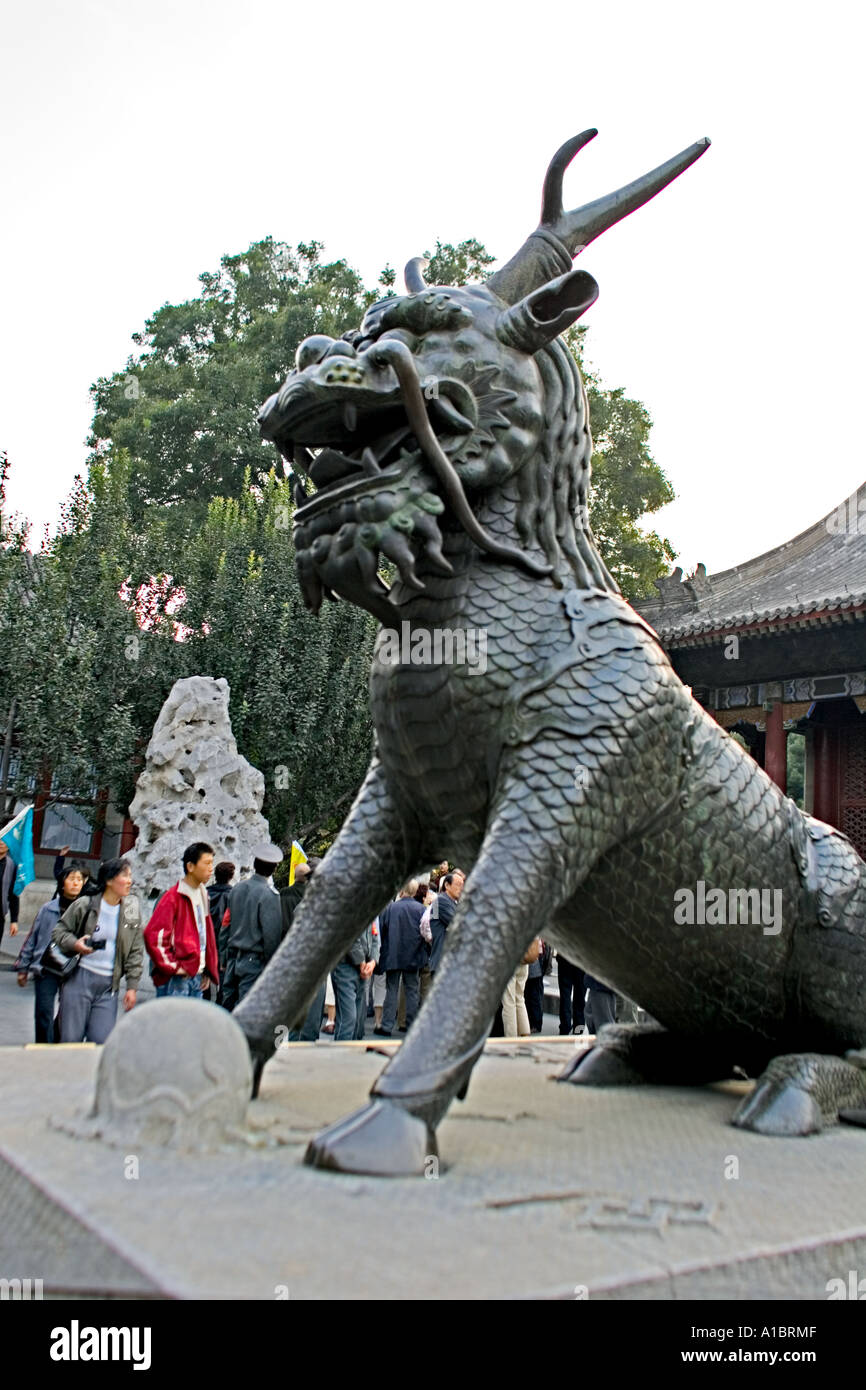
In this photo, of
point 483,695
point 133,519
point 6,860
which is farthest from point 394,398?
point 133,519

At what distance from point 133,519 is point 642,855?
18975mm

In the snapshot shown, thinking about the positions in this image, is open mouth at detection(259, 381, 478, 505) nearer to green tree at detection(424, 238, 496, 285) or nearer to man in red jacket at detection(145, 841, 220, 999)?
man in red jacket at detection(145, 841, 220, 999)

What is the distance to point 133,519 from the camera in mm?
20641

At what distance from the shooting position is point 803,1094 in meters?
2.97

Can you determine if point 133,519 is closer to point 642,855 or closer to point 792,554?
point 792,554

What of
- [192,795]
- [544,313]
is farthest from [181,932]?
[192,795]

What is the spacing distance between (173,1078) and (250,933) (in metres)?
4.50

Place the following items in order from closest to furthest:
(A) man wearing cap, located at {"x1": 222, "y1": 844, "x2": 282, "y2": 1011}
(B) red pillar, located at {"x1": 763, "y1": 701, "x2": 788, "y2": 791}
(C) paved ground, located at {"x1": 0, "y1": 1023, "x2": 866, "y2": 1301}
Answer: (C) paved ground, located at {"x1": 0, "y1": 1023, "x2": 866, "y2": 1301} < (A) man wearing cap, located at {"x1": 222, "y1": 844, "x2": 282, "y2": 1011} < (B) red pillar, located at {"x1": 763, "y1": 701, "x2": 788, "y2": 791}

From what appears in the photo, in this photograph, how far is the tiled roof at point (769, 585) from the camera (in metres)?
15.3

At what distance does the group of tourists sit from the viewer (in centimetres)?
577

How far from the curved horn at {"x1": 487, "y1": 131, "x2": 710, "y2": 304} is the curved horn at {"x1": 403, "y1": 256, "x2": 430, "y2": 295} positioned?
7.7 inches

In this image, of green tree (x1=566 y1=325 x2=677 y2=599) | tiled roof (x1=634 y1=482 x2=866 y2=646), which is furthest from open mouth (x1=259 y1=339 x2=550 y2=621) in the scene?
green tree (x1=566 y1=325 x2=677 y2=599)

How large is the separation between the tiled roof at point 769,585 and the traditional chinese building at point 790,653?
0.06 feet

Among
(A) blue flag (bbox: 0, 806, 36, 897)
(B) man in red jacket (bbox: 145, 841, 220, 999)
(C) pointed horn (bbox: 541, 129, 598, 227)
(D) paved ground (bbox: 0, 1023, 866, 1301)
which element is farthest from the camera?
(A) blue flag (bbox: 0, 806, 36, 897)
